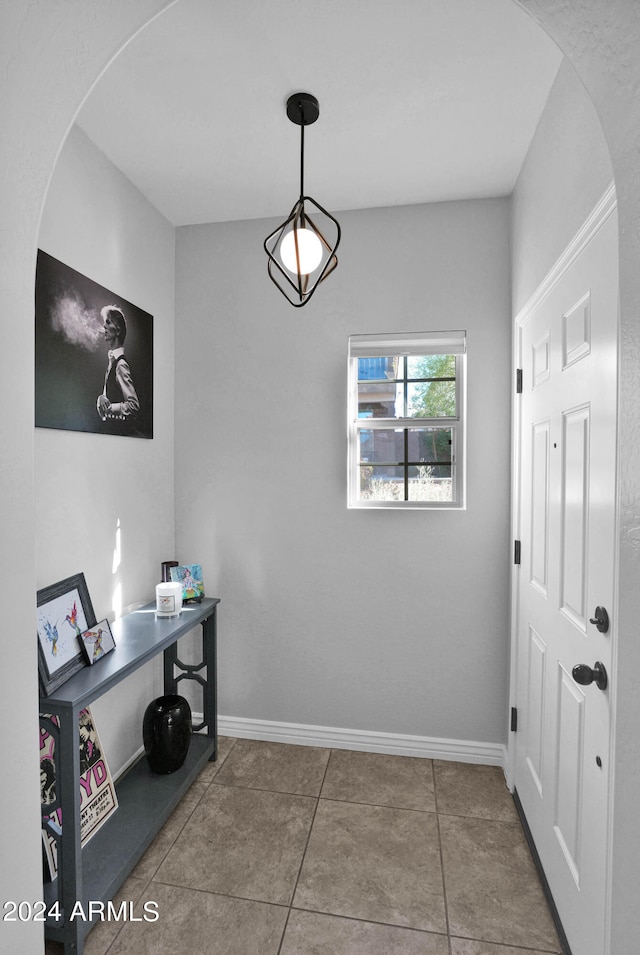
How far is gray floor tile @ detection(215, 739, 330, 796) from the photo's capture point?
7.29ft

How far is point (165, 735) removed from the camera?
6.97 feet

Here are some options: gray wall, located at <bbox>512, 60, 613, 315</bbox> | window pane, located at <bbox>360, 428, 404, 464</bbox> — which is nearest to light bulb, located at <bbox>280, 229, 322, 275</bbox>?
gray wall, located at <bbox>512, 60, 613, 315</bbox>

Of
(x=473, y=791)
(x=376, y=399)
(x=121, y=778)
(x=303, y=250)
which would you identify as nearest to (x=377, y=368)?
(x=376, y=399)

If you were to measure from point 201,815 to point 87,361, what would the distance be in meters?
1.89

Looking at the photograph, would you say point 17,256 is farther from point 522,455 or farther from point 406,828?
point 406,828

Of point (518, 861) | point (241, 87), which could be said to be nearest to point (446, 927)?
point (518, 861)

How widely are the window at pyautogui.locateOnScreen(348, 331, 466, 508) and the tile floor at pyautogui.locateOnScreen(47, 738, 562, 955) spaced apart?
4.22 feet

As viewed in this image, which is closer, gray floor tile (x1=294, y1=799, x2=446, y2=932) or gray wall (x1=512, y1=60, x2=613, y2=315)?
gray wall (x1=512, y1=60, x2=613, y2=315)

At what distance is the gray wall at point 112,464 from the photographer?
1787 millimetres

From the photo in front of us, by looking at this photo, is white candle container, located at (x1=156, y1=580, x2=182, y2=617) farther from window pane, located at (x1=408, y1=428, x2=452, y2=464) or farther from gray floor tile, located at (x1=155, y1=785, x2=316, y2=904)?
window pane, located at (x1=408, y1=428, x2=452, y2=464)

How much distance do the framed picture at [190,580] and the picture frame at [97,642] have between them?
56cm

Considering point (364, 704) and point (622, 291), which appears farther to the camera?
point (364, 704)

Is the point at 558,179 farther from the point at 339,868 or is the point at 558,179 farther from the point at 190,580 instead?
the point at 339,868

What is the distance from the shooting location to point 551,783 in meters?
1.63
